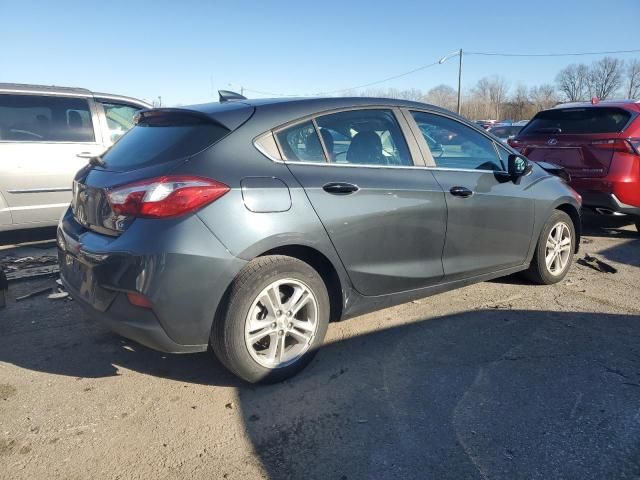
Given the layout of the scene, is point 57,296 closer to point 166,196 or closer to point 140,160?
point 140,160

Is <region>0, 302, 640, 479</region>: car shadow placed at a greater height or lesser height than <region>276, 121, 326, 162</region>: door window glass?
lesser

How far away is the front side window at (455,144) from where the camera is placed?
3.69 m

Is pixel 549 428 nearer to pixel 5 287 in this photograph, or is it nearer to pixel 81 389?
pixel 81 389

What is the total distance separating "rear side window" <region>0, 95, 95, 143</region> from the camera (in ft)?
18.1

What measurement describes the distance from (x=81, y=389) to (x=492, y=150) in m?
3.43

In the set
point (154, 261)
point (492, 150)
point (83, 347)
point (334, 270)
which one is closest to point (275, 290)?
point (334, 270)

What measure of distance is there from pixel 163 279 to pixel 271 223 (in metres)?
0.63

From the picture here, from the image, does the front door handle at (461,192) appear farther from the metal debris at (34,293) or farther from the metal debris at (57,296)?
the metal debris at (34,293)

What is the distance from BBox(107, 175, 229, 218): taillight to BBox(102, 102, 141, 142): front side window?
3.91 metres

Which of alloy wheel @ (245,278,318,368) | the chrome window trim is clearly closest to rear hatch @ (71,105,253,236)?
alloy wheel @ (245,278,318,368)

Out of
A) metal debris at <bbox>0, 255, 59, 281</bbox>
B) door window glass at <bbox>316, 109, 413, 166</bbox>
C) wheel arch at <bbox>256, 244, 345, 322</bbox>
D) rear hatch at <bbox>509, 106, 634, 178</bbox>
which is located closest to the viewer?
wheel arch at <bbox>256, 244, 345, 322</bbox>

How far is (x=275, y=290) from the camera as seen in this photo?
284 centimetres

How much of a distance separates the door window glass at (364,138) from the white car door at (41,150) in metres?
3.86

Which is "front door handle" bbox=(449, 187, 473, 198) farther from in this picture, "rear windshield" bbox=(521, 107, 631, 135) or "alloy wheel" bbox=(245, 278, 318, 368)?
"rear windshield" bbox=(521, 107, 631, 135)
